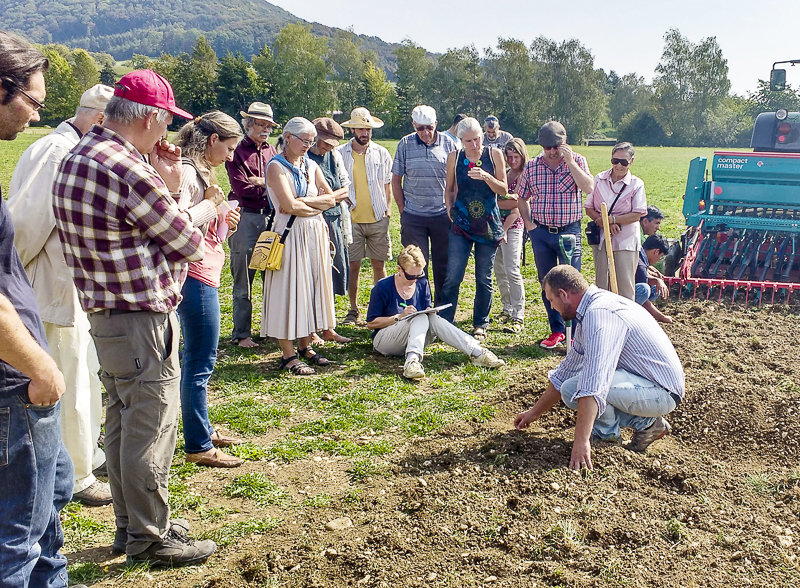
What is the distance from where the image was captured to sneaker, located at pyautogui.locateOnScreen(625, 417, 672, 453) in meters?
4.52

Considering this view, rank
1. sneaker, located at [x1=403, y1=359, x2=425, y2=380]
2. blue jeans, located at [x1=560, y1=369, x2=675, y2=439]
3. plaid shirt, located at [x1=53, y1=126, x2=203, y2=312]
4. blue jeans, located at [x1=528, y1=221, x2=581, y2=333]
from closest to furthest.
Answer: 1. plaid shirt, located at [x1=53, y1=126, x2=203, y2=312]
2. blue jeans, located at [x1=560, y1=369, x2=675, y2=439]
3. sneaker, located at [x1=403, y1=359, x2=425, y2=380]
4. blue jeans, located at [x1=528, y1=221, x2=581, y2=333]

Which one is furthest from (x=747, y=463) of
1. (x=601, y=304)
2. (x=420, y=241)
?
(x=420, y=241)

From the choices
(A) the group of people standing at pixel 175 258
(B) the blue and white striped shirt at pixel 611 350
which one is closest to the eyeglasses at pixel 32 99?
(A) the group of people standing at pixel 175 258

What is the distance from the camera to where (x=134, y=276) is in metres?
2.94

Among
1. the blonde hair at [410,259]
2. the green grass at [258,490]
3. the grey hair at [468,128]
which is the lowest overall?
the green grass at [258,490]

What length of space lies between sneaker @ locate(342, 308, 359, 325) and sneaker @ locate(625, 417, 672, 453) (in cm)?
380

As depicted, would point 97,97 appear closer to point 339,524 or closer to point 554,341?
point 339,524

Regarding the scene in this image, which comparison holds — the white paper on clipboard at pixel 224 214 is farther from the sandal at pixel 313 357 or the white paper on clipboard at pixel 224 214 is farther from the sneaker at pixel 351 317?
the sneaker at pixel 351 317

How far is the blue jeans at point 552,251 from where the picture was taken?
6.79m

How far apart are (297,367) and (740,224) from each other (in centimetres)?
620

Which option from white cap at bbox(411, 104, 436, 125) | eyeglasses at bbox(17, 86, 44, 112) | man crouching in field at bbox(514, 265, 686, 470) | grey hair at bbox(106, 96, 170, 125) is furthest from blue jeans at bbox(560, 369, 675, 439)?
white cap at bbox(411, 104, 436, 125)

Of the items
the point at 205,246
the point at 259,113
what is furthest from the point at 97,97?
the point at 259,113

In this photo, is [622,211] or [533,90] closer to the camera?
[622,211]

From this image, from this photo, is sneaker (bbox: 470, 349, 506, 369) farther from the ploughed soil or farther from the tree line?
the tree line
